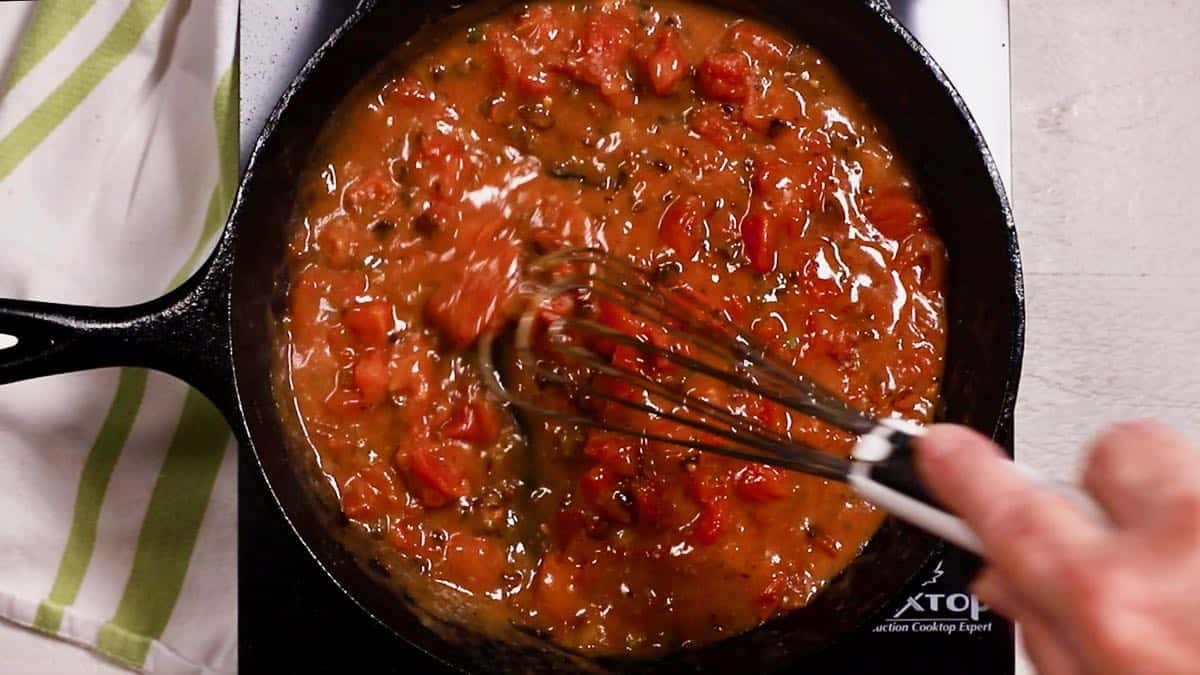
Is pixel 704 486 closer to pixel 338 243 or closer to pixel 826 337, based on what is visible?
pixel 826 337

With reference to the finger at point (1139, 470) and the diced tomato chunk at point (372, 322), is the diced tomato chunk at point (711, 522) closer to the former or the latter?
the diced tomato chunk at point (372, 322)

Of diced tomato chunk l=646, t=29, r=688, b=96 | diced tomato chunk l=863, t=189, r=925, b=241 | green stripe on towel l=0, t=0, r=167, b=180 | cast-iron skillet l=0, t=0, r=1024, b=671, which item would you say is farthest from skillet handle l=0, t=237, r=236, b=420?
diced tomato chunk l=863, t=189, r=925, b=241

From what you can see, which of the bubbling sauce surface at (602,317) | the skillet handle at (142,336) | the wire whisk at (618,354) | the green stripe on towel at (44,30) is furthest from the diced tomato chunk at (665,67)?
the green stripe on towel at (44,30)

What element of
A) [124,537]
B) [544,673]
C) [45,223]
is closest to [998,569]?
[544,673]

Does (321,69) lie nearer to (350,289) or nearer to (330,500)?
(350,289)

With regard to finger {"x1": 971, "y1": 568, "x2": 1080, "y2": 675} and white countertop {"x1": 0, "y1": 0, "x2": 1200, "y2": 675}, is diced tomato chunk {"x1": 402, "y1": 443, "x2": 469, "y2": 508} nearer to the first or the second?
white countertop {"x1": 0, "y1": 0, "x2": 1200, "y2": 675}
